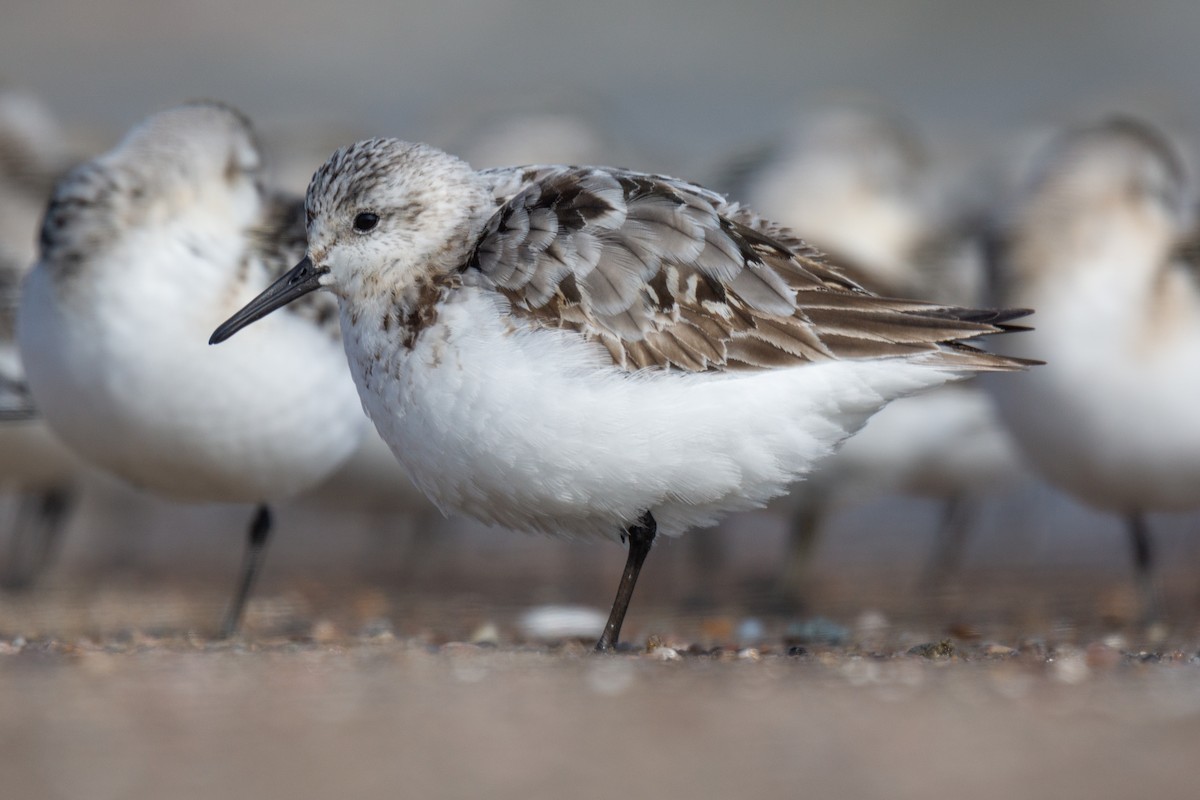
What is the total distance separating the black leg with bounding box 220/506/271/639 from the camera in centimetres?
695

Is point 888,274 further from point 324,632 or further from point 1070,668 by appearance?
point 1070,668

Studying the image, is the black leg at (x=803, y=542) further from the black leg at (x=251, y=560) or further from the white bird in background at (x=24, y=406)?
the white bird in background at (x=24, y=406)

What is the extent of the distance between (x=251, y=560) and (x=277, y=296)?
1753 millimetres

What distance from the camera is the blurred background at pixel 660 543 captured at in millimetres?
6453

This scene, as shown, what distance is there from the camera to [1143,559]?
7.66 metres

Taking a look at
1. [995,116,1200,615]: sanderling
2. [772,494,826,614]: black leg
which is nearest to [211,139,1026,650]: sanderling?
[995,116,1200,615]: sanderling

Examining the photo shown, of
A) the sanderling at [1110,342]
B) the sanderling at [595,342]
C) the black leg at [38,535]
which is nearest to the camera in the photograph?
the sanderling at [595,342]

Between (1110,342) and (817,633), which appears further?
(1110,342)

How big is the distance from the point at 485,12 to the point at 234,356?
2096 centimetres

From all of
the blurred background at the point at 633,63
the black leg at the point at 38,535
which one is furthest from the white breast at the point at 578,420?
the blurred background at the point at 633,63

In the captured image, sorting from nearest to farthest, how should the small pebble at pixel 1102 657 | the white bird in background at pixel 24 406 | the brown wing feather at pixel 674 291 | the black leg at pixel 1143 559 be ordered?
the small pebble at pixel 1102 657 → the brown wing feather at pixel 674 291 → the black leg at pixel 1143 559 → the white bird in background at pixel 24 406

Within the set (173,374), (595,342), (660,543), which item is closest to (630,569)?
(660,543)

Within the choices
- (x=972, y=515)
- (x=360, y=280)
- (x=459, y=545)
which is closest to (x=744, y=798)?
(x=360, y=280)

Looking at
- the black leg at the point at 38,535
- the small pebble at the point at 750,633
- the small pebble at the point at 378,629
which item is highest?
the small pebble at the point at 750,633
